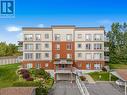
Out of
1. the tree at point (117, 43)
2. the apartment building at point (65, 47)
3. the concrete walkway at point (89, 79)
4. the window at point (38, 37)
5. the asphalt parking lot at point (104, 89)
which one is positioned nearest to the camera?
the asphalt parking lot at point (104, 89)

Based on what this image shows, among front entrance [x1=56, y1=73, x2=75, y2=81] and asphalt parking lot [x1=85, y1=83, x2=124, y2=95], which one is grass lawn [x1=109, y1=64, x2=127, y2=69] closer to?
front entrance [x1=56, y1=73, x2=75, y2=81]

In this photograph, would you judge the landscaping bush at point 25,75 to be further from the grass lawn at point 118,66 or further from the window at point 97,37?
the grass lawn at point 118,66

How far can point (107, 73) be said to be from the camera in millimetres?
74688

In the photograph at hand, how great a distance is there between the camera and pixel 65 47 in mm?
81812

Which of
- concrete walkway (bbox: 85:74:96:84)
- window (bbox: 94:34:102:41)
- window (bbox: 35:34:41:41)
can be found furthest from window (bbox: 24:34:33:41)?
concrete walkway (bbox: 85:74:96:84)

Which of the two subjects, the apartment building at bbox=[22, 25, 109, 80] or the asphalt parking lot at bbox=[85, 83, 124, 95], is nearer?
the asphalt parking lot at bbox=[85, 83, 124, 95]

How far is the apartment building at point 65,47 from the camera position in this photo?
265 feet

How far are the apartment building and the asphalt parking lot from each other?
53.7ft

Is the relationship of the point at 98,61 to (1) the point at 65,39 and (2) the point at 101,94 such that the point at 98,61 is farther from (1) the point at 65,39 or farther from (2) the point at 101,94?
(2) the point at 101,94

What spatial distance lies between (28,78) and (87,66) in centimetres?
2078

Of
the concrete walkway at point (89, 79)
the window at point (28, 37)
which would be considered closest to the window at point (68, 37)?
the window at point (28, 37)

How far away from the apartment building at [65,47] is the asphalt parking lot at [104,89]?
16.4 m

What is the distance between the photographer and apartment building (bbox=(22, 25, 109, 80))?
8081 cm

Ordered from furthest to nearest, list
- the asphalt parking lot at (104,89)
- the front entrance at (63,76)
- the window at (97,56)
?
1. the window at (97,56)
2. the front entrance at (63,76)
3. the asphalt parking lot at (104,89)
